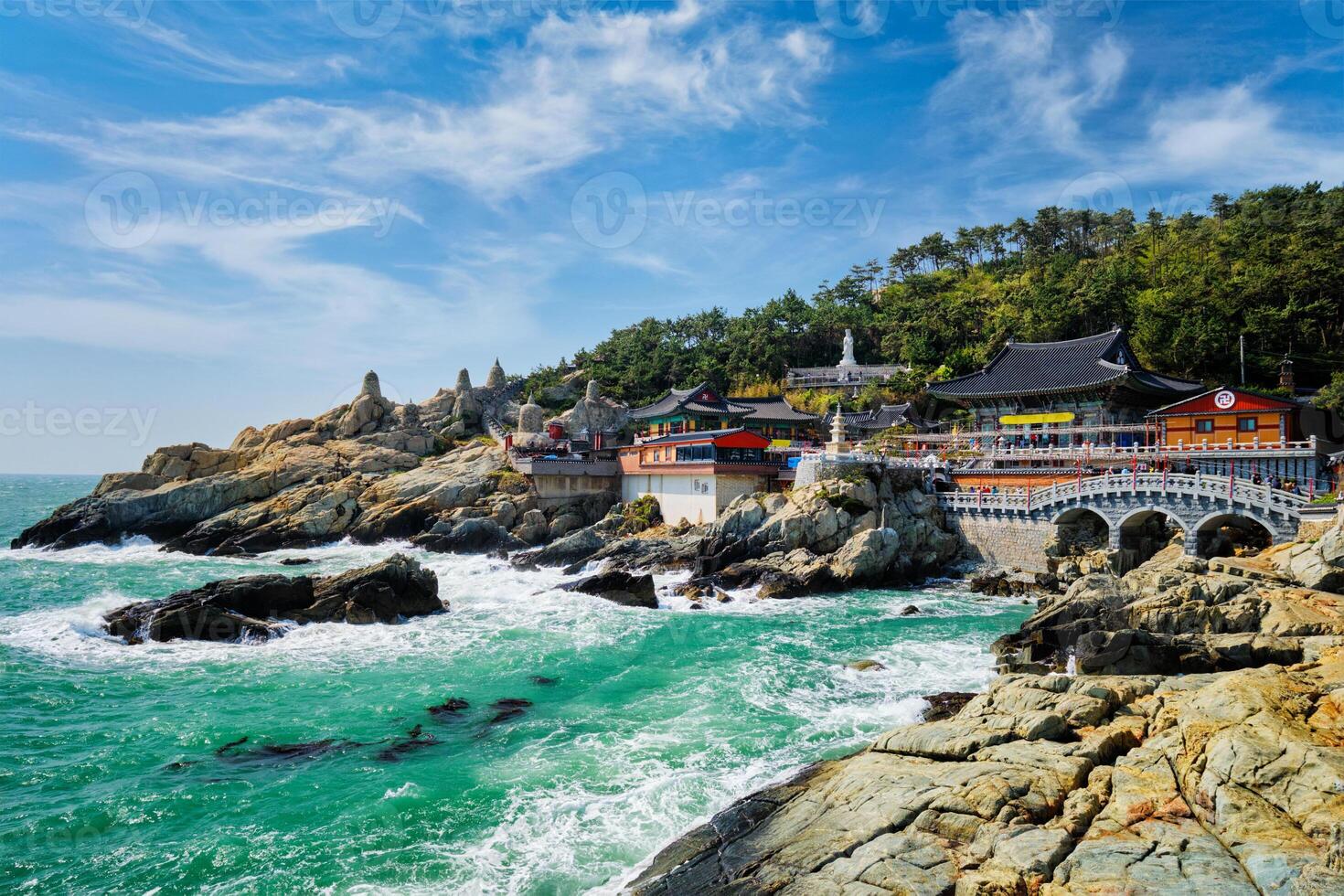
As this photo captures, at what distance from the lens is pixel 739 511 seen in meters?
39.9

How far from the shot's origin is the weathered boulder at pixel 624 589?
33656 millimetres

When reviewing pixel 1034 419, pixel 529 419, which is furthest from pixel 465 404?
pixel 1034 419

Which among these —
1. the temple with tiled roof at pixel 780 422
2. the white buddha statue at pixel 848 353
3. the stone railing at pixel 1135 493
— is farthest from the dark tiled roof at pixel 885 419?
the stone railing at pixel 1135 493

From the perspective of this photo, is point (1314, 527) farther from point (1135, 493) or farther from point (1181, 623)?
point (1181, 623)

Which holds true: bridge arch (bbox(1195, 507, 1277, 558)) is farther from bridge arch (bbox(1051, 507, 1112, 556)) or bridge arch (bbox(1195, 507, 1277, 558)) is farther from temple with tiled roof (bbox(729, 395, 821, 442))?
temple with tiled roof (bbox(729, 395, 821, 442))

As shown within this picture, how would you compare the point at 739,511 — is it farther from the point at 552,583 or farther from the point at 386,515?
the point at 386,515

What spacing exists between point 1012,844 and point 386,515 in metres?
48.9

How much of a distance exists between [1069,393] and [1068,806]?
40.1 m

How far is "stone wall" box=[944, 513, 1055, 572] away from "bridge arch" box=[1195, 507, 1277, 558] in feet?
20.6

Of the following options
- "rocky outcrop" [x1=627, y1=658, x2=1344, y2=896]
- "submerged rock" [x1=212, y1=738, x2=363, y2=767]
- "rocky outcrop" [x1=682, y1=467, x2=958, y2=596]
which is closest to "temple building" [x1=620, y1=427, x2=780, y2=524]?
"rocky outcrop" [x1=682, y1=467, x2=958, y2=596]

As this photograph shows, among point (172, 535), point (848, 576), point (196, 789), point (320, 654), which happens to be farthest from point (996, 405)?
point (172, 535)

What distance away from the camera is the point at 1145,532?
35.7 meters

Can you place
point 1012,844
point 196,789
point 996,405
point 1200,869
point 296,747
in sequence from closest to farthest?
point 1200,869, point 1012,844, point 196,789, point 296,747, point 996,405

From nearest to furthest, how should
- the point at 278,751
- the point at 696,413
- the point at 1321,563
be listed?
the point at 278,751
the point at 1321,563
the point at 696,413
